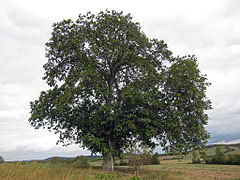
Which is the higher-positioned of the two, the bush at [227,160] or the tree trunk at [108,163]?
the tree trunk at [108,163]

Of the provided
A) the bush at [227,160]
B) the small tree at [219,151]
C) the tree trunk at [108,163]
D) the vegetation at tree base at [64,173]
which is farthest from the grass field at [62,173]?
the small tree at [219,151]

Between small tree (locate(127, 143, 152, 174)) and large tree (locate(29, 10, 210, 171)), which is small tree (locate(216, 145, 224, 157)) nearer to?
large tree (locate(29, 10, 210, 171))

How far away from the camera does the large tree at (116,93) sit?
2075 centimetres

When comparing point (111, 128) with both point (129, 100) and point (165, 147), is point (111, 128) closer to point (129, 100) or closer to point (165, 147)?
point (129, 100)

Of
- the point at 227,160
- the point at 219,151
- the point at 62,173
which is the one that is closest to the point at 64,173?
the point at 62,173

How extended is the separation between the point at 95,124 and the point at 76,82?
4.71 meters

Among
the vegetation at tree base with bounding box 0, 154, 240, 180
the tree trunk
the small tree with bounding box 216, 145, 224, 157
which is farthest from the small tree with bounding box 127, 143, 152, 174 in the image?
the small tree with bounding box 216, 145, 224, 157

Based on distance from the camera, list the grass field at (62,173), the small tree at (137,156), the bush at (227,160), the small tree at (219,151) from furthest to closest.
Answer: the small tree at (219,151)
the bush at (227,160)
the small tree at (137,156)
the grass field at (62,173)

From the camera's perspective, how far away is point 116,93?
24.7 m

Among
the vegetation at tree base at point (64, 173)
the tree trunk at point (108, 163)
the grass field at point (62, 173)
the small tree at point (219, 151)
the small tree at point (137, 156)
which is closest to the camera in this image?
the grass field at point (62, 173)

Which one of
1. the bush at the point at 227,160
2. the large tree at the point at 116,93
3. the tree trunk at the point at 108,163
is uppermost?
→ the large tree at the point at 116,93

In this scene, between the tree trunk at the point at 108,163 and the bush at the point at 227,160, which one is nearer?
the tree trunk at the point at 108,163

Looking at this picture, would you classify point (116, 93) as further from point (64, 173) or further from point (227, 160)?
point (227, 160)

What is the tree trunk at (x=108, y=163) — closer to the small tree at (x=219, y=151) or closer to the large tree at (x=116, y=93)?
the large tree at (x=116, y=93)
